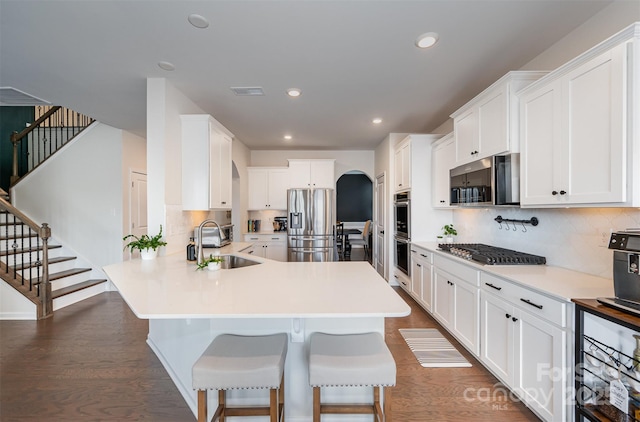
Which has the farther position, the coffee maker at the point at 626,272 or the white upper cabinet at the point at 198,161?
the white upper cabinet at the point at 198,161

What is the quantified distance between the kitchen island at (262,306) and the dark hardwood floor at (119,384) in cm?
26

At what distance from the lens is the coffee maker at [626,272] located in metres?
→ 1.23

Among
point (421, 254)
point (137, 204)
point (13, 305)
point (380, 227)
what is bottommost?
point (13, 305)

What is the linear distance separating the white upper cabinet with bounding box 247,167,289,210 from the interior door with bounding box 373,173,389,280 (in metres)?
1.96

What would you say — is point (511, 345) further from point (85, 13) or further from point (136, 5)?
point (85, 13)

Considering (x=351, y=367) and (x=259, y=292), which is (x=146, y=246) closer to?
(x=259, y=292)

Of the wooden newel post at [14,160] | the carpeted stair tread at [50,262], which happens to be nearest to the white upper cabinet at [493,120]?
the carpeted stair tread at [50,262]

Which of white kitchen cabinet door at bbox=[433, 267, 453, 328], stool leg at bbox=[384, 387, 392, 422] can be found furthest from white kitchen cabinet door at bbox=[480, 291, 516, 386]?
stool leg at bbox=[384, 387, 392, 422]

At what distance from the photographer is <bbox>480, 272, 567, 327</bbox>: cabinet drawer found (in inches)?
58.9

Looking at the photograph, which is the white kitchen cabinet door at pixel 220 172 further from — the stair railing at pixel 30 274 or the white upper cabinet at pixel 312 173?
the stair railing at pixel 30 274

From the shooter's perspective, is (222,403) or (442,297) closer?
(222,403)

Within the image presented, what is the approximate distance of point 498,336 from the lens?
204 cm

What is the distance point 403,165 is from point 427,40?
2.23m

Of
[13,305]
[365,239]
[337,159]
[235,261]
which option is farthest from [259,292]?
[365,239]
